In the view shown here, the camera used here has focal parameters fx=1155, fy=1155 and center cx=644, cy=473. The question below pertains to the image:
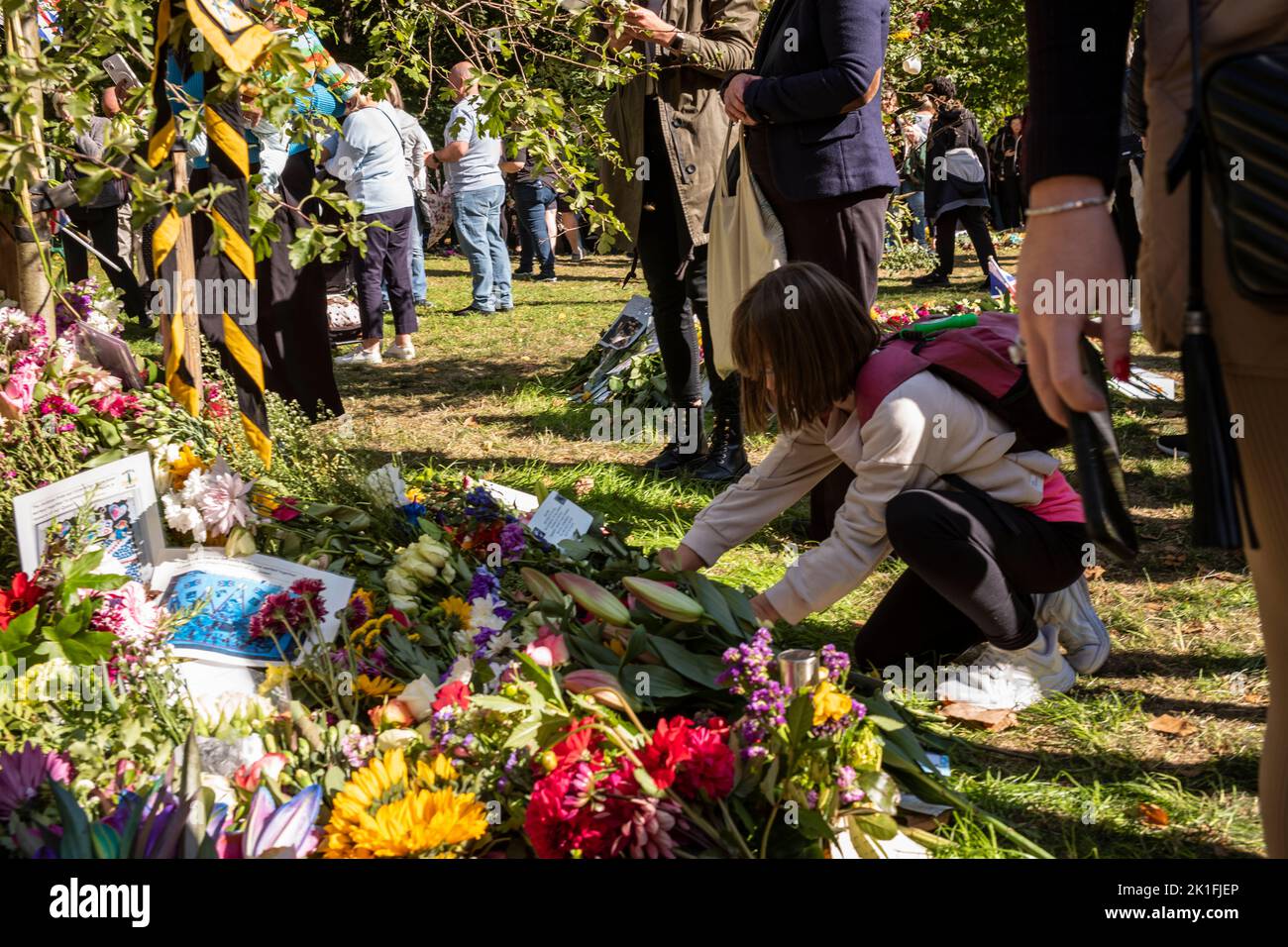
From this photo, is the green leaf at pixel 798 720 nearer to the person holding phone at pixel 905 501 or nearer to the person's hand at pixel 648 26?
the person holding phone at pixel 905 501

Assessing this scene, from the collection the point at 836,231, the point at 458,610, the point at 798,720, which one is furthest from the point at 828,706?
the point at 836,231

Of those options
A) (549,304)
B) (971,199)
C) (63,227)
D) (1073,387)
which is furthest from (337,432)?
(971,199)

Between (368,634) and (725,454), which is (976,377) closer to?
(368,634)

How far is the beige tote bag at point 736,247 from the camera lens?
11.1 ft

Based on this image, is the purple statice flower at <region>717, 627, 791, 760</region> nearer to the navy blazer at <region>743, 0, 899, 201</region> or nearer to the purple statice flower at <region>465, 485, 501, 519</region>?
the purple statice flower at <region>465, 485, 501, 519</region>

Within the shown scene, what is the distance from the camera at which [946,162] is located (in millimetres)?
10188

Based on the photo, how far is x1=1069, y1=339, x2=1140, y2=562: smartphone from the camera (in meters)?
1.27

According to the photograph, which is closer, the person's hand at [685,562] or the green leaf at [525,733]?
the green leaf at [525,733]

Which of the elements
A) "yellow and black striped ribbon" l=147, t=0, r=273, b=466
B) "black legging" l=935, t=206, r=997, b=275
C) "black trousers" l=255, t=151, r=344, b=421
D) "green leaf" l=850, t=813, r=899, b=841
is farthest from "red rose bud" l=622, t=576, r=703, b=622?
"black legging" l=935, t=206, r=997, b=275

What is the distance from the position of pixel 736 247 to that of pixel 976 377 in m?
1.26

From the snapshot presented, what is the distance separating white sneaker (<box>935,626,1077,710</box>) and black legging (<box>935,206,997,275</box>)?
8.24m

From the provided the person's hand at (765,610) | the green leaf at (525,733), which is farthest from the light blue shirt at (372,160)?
the green leaf at (525,733)

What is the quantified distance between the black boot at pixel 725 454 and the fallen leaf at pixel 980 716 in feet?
5.96

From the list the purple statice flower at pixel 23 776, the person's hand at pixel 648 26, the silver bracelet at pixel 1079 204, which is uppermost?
the person's hand at pixel 648 26
